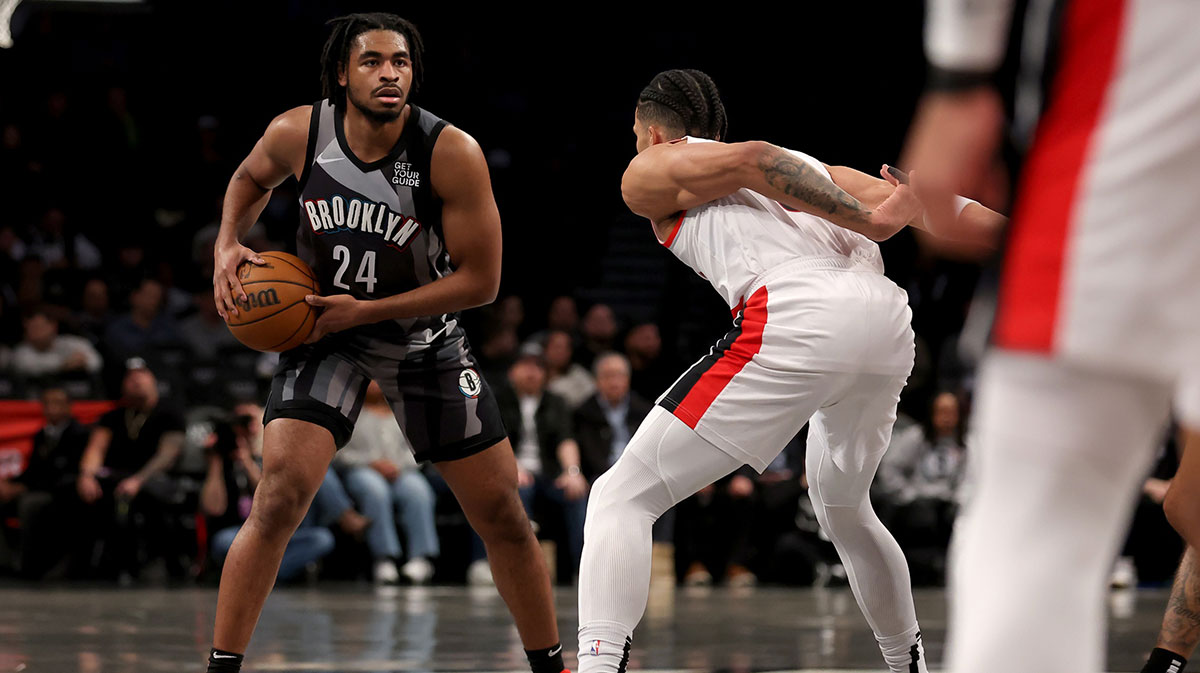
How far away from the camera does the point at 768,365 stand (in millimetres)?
3775

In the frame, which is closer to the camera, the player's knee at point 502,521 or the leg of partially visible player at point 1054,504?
the leg of partially visible player at point 1054,504

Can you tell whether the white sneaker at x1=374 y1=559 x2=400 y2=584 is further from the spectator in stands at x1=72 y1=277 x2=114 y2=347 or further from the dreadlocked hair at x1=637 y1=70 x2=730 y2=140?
the dreadlocked hair at x1=637 y1=70 x2=730 y2=140

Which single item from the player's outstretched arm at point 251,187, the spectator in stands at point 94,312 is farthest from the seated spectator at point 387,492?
the player's outstretched arm at point 251,187

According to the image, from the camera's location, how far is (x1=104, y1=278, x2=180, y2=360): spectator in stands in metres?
11.1

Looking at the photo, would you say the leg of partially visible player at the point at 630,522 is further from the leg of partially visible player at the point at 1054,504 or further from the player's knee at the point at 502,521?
the leg of partially visible player at the point at 1054,504

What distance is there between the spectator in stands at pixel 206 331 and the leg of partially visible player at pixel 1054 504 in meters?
9.94

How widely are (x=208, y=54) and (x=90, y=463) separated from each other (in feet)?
23.4

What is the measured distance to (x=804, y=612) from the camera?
8164 millimetres

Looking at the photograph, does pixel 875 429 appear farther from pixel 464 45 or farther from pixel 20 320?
pixel 464 45

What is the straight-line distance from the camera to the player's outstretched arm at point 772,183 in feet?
12.6

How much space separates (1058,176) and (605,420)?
8.41 m

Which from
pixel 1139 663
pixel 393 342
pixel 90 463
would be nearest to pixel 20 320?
pixel 90 463

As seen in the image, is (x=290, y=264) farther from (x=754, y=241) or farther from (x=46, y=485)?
(x=46, y=485)

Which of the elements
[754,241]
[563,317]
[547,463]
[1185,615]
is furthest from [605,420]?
[754,241]
